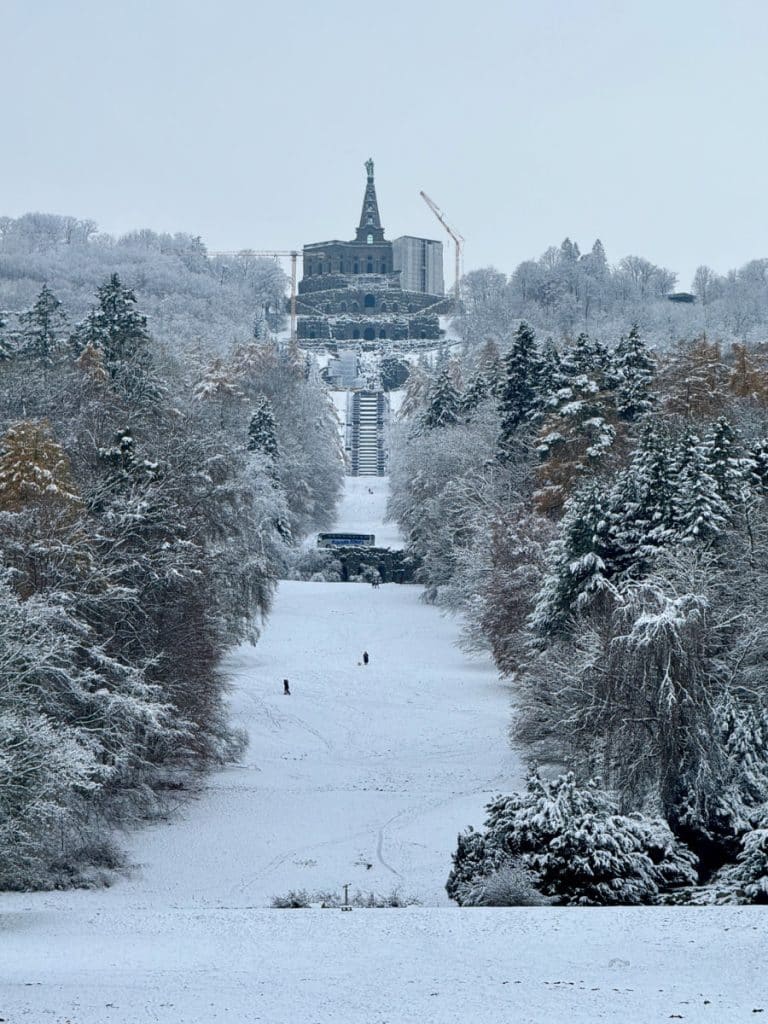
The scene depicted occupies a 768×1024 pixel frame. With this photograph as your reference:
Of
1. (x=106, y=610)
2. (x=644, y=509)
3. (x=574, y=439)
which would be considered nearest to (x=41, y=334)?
(x=574, y=439)

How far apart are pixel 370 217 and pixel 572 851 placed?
16609 centimetres

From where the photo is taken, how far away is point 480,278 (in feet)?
610

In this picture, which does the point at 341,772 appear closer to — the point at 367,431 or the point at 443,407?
the point at 443,407

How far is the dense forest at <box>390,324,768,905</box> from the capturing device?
62.5ft

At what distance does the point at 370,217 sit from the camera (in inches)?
7067

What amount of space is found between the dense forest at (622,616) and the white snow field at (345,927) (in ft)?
7.18

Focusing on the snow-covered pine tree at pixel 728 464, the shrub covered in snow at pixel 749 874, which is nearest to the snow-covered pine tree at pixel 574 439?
the snow-covered pine tree at pixel 728 464

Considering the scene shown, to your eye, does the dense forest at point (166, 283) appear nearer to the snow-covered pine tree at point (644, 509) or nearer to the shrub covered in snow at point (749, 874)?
the snow-covered pine tree at point (644, 509)

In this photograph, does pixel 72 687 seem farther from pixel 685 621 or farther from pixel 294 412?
pixel 294 412

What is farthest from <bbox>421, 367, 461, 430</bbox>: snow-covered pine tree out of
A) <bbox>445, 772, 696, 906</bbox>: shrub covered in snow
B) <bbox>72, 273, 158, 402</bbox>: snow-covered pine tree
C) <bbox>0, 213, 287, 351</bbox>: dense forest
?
<bbox>445, 772, 696, 906</bbox>: shrub covered in snow

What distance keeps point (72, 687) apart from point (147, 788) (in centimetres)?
315

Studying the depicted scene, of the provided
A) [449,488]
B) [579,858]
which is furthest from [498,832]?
[449,488]

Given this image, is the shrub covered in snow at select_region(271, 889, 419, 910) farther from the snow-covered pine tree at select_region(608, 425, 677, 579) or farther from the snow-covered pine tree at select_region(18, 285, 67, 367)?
the snow-covered pine tree at select_region(18, 285, 67, 367)

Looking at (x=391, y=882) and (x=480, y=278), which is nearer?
(x=391, y=882)
